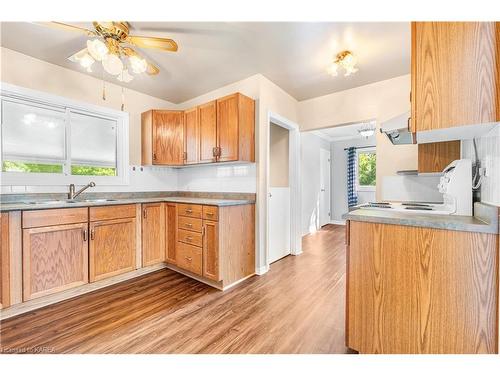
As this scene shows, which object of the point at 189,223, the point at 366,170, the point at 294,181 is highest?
the point at 366,170

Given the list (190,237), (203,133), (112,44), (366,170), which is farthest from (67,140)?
(366,170)

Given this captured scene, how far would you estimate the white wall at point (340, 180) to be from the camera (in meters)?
5.81

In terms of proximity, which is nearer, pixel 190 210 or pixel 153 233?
pixel 190 210

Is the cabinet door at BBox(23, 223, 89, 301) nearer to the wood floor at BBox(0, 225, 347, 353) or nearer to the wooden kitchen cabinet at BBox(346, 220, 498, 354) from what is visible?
the wood floor at BBox(0, 225, 347, 353)

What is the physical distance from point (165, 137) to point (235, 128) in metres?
1.19

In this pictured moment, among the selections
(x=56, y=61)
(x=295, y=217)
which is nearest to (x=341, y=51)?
(x=295, y=217)

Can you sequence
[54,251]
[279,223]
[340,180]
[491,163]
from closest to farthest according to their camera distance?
[491,163], [54,251], [279,223], [340,180]

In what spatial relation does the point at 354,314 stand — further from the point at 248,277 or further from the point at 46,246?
the point at 46,246

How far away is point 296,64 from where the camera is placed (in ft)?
7.93

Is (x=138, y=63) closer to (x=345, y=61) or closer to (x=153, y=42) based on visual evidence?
(x=153, y=42)

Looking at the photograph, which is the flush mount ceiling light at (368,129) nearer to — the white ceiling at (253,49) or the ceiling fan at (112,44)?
the white ceiling at (253,49)

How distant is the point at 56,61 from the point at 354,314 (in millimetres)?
3575

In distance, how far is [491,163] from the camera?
1.14 metres

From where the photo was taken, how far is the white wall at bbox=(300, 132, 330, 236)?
4797mm
